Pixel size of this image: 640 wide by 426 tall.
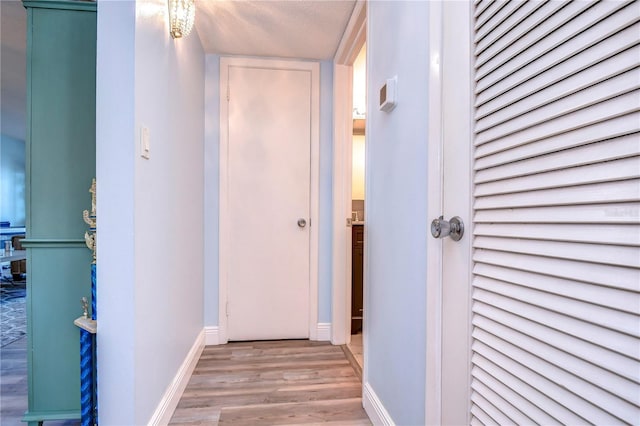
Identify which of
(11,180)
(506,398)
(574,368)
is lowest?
(506,398)

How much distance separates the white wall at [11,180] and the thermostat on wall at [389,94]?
26.6 ft

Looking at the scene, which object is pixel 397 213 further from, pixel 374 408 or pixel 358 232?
pixel 358 232

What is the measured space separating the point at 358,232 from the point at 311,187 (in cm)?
57

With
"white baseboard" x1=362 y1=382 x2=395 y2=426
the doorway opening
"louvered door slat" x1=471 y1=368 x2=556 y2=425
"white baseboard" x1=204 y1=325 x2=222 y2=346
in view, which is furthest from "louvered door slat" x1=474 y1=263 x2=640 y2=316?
"white baseboard" x1=204 y1=325 x2=222 y2=346

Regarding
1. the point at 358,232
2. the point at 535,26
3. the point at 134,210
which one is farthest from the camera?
the point at 358,232

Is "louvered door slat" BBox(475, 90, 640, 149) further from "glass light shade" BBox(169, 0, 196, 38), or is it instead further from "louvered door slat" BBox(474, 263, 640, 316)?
"glass light shade" BBox(169, 0, 196, 38)

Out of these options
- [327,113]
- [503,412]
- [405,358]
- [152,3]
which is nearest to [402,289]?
[405,358]

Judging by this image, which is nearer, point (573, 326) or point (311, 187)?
point (573, 326)

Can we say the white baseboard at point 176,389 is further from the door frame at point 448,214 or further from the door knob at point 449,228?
the door knob at point 449,228

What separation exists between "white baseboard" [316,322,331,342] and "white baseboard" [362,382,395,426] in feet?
3.19

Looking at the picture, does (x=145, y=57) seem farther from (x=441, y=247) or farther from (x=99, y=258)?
(x=441, y=247)

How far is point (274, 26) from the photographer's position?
7.39ft

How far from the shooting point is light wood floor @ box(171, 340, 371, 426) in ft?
5.57

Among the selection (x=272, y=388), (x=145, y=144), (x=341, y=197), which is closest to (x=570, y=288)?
(x=145, y=144)
